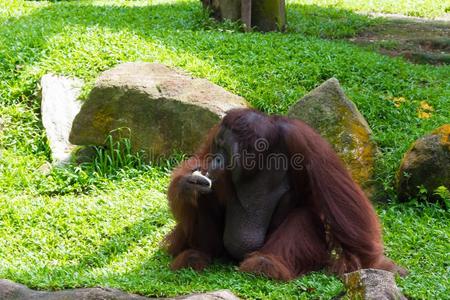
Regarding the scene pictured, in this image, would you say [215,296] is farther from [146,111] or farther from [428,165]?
[146,111]

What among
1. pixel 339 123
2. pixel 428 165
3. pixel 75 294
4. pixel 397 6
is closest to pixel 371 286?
pixel 75 294

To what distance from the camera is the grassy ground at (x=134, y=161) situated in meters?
3.84

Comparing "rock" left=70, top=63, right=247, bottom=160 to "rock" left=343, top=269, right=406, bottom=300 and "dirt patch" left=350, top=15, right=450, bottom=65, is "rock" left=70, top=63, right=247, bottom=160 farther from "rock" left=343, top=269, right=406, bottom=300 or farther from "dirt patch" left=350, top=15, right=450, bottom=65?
"rock" left=343, top=269, right=406, bottom=300

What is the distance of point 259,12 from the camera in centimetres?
822

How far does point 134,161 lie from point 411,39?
3.78m

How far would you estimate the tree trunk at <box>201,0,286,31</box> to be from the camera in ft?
26.6

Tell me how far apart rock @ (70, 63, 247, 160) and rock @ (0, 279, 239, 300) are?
233 centimetres

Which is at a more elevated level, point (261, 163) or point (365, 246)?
point (261, 163)

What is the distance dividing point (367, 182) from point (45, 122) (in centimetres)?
260

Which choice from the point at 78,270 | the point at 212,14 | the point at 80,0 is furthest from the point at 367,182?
the point at 80,0

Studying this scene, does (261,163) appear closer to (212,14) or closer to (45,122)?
(45,122)

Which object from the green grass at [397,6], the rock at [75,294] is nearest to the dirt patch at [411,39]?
the green grass at [397,6]

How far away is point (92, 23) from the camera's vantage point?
788 cm

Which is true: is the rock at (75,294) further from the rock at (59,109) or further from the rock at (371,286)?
the rock at (59,109)
